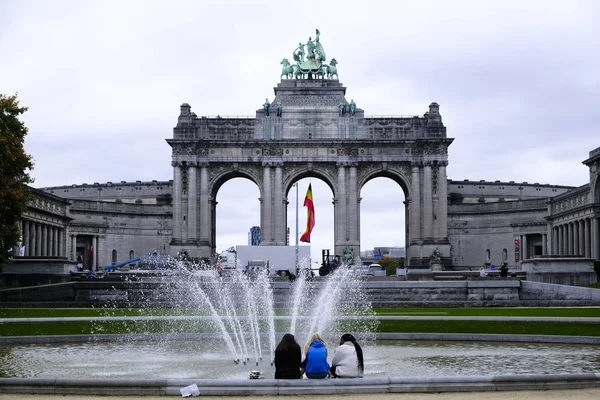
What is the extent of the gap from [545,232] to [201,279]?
52.9 metres

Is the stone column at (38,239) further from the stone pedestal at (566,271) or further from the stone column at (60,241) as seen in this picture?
the stone pedestal at (566,271)

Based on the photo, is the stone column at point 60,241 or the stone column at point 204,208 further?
the stone column at point 204,208

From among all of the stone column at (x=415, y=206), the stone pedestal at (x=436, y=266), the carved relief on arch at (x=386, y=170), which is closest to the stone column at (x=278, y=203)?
the carved relief on arch at (x=386, y=170)

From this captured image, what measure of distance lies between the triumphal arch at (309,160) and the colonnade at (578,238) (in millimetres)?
12875

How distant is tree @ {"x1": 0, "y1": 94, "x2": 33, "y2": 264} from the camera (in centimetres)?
5094

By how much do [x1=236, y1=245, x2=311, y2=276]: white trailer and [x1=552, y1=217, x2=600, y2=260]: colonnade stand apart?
2654 cm

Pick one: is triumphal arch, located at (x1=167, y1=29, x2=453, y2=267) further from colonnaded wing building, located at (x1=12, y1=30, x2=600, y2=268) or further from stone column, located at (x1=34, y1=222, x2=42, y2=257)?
stone column, located at (x1=34, y1=222, x2=42, y2=257)

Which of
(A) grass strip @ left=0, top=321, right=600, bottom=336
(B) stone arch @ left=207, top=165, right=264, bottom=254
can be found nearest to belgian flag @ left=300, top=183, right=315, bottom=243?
(B) stone arch @ left=207, top=165, right=264, bottom=254

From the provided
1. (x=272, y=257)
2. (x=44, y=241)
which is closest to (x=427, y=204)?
(x=272, y=257)

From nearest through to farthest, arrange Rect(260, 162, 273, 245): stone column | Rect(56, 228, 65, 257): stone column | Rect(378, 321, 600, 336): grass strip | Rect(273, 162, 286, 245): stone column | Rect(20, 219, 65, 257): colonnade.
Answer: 1. Rect(378, 321, 600, 336): grass strip
2. Rect(20, 219, 65, 257): colonnade
3. Rect(56, 228, 65, 257): stone column
4. Rect(273, 162, 286, 245): stone column
5. Rect(260, 162, 273, 245): stone column

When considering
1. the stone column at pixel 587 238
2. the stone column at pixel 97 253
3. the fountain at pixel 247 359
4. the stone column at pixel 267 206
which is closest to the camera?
the fountain at pixel 247 359

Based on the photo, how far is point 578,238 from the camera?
282 ft

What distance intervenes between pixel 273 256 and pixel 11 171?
32770 mm

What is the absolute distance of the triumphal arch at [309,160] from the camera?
9362 cm
